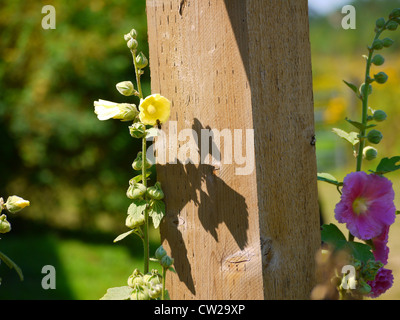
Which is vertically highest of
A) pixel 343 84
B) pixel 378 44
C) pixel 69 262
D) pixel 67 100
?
pixel 343 84

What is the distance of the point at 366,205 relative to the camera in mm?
1063

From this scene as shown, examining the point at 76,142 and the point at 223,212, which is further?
the point at 76,142

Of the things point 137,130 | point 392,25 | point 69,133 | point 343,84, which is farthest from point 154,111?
point 343,84

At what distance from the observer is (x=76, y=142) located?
3.86 m

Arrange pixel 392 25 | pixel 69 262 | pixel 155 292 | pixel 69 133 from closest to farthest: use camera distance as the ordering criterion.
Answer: pixel 155 292 < pixel 392 25 < pixel 69 133 < pixel 69 262

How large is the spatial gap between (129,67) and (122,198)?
107 centimetres

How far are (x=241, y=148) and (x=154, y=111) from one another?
7.6 inches

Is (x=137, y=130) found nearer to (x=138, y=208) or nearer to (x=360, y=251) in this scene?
(x=138, y=208)

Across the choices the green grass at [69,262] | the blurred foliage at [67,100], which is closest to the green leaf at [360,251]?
the green grass at [69,262]

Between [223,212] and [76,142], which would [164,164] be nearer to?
[223,212]

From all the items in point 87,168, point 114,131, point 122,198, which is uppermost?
point 114,131

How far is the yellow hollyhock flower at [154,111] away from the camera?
974mm

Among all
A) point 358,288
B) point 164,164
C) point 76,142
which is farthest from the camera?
point 76,142
